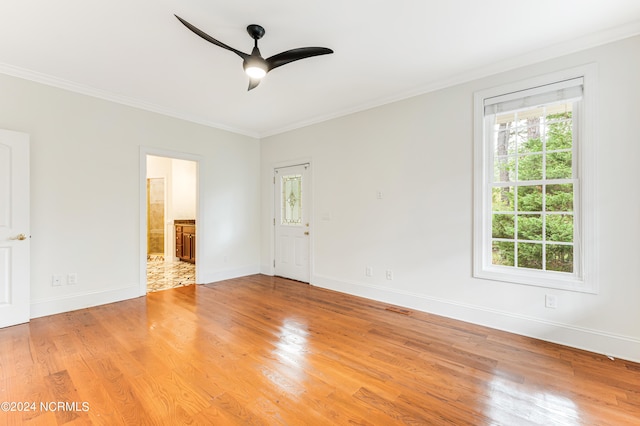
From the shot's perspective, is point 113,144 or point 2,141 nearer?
point 2,141

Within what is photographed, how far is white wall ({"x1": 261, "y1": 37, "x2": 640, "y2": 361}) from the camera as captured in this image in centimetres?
247

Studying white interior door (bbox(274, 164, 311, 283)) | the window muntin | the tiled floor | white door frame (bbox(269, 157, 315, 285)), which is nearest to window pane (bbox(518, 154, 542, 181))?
the window muntin

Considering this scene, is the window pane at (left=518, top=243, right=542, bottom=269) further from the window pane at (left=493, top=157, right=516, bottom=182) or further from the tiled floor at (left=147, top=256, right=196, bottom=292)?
the tiled floor at (left=147, top=256, right=196, bottom=292)

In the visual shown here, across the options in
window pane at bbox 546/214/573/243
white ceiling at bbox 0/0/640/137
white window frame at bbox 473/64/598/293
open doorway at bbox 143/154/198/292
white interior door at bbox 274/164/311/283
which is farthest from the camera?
open doorway at bbox 143/154/198/292

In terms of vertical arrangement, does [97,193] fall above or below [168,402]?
above

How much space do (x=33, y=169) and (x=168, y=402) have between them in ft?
10.6

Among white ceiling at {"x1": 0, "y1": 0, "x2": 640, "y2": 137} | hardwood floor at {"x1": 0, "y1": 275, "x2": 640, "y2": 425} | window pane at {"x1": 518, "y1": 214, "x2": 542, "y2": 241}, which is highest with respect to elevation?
white ceiling at {"x1": 0, "y1": 0, "x2": 640, "y2": 137}

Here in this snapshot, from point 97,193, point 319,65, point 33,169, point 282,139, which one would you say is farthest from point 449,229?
point 33,169

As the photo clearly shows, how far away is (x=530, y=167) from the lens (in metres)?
2.98

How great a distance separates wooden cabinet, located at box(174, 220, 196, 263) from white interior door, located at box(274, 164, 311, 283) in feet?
7.48

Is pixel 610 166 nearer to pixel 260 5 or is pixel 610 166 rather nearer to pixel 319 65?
pixel 319 65

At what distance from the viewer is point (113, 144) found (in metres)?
3.88

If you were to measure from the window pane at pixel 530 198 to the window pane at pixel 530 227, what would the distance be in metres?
0.08

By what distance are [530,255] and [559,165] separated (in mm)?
954
